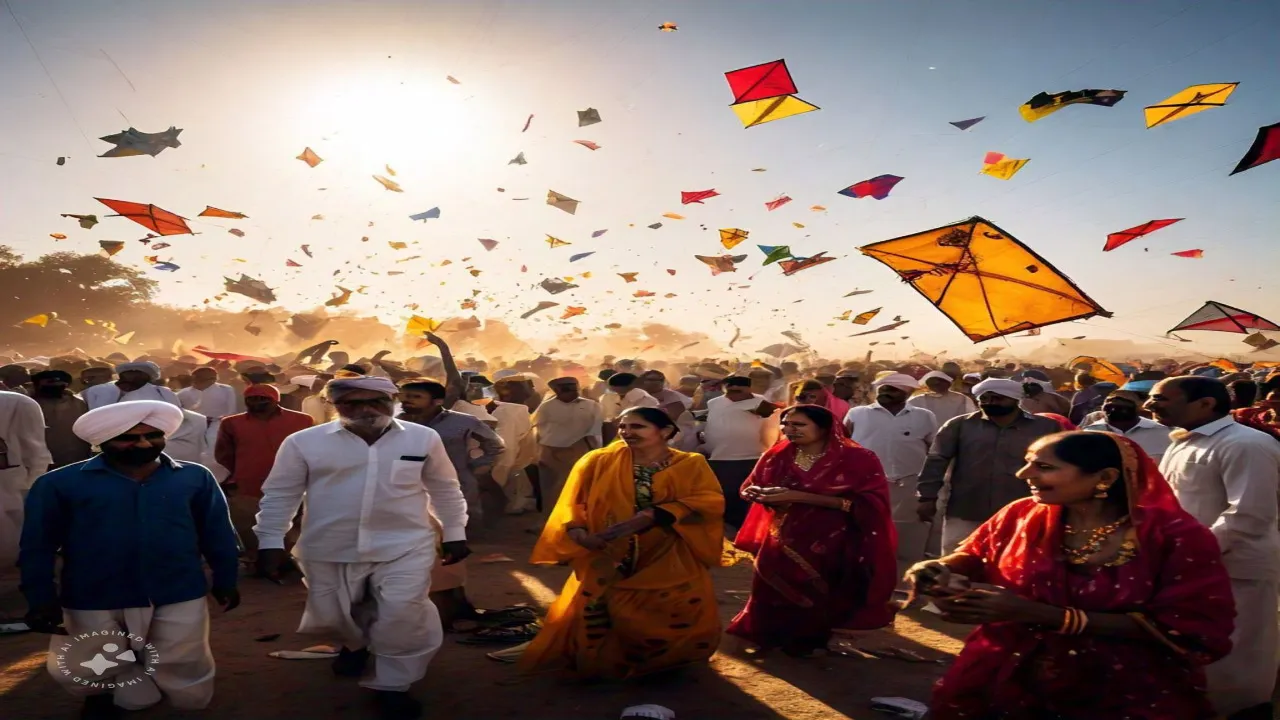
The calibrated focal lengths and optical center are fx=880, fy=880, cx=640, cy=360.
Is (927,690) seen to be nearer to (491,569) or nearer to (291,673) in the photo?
(291,673)

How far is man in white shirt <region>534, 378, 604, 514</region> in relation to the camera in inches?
401

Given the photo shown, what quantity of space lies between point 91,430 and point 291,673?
1888 millimetres

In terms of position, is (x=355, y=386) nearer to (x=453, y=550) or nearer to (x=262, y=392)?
(x=453, y=550)

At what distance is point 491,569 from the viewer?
794 centimetres

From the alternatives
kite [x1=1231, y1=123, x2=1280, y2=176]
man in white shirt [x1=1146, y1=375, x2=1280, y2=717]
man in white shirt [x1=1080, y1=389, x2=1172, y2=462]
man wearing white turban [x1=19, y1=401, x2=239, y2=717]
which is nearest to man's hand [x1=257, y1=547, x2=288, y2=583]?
man wearing white turban [x1=19, y1=401, x2=239, y2=717]

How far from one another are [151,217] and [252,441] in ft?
17.4

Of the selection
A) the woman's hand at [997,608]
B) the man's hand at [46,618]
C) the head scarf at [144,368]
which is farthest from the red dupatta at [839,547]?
the head scarf at [144,368]

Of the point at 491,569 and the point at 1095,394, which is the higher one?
the point at 1095,394

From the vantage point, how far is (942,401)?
366 inches

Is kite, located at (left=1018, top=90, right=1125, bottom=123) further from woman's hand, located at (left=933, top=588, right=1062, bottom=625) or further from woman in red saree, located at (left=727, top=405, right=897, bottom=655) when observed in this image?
woman's hand, located at (left=933, top=588, right=1062, bottom=625)

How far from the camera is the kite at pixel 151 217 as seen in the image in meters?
10.7

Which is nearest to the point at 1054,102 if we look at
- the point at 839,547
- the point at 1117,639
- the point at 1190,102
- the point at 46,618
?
the point at 1190,102

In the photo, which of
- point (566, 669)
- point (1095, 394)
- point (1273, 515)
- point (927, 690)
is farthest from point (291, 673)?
point (1095, 394)

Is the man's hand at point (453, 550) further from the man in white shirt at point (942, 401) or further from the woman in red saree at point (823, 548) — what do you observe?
the man in white shirt at point (942, 401)
